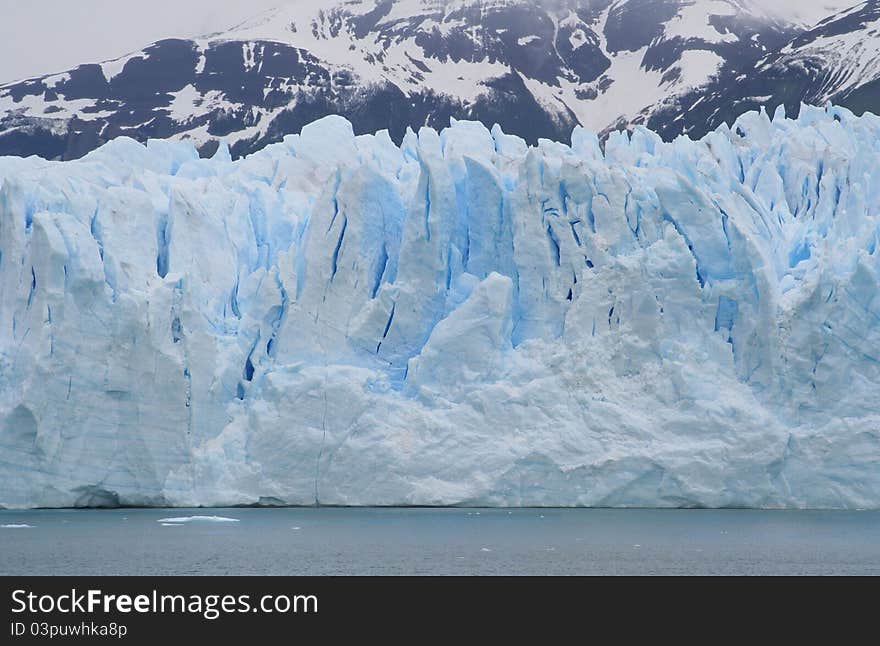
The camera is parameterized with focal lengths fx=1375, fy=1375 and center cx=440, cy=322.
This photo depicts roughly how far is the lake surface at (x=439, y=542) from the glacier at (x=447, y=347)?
2.18 feet

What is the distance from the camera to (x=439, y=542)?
2111 cm

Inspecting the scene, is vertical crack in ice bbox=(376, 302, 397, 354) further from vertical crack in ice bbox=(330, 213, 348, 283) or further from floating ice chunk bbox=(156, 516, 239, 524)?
floating ice chunk bbox=(156, 516, 239, 524)

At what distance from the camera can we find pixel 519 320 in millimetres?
25312

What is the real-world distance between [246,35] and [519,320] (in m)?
39.6

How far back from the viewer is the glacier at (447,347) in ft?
77.8

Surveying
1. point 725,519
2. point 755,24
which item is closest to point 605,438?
point 725,519

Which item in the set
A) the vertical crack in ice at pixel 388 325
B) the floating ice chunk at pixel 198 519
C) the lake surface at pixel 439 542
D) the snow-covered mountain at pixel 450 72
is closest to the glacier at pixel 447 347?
the vertical crack in ice at pixel 388 325

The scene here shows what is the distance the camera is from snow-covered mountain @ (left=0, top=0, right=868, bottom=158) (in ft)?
175

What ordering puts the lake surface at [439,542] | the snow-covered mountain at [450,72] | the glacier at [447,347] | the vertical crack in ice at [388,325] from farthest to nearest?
the snow-covered mountain at [450,72] → the vertical crack in ice at [388,325] → the glacier at [447,347] → the lake surface at [439,542]

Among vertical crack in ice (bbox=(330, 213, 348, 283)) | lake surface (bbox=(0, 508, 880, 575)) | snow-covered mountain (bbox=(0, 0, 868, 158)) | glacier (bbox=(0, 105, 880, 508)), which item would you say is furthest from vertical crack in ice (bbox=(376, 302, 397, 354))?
snow-covered mountain (bbox=(0, 0, 868, 158))

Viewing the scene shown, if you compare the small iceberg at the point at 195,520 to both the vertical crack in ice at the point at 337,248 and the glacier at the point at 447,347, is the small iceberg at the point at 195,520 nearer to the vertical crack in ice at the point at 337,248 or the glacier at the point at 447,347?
the glacier at the point at 447,347

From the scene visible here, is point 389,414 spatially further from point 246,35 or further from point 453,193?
point 246,35
